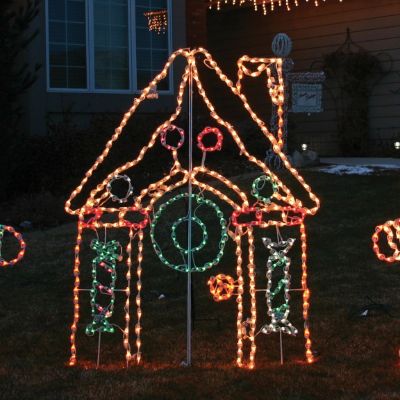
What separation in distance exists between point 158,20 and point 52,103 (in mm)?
2385

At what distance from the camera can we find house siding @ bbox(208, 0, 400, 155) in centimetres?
1530

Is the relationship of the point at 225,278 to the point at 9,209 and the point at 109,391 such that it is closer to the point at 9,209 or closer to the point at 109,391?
the point at 109,391

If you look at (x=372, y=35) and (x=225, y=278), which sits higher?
(x=372, y=35)

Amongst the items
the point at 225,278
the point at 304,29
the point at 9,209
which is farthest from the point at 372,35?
the point at 225,278

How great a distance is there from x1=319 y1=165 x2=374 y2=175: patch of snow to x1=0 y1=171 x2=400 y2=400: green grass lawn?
2.33 m

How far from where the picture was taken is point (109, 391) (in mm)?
4586

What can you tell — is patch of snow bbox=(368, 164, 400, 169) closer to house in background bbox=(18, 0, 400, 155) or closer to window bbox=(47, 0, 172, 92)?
house in background bbox=(18, 0, 400, 155)

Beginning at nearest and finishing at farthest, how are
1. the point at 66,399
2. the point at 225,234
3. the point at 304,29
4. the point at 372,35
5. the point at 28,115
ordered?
the point at 66,399
the point at 225,234
the point at 28,115
the point at 372,35
the point at 304,29

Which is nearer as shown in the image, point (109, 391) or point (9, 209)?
point (109, 391)

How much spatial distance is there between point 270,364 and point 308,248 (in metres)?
3.42

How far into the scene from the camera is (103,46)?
13.8 meters

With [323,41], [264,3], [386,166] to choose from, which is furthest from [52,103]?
[323,41]

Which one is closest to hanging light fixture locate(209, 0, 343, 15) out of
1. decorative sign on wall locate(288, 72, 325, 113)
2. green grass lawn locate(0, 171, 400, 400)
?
decorative sign on wall locate(288, 72, 325, 113)

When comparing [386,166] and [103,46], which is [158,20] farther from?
[386,166]
